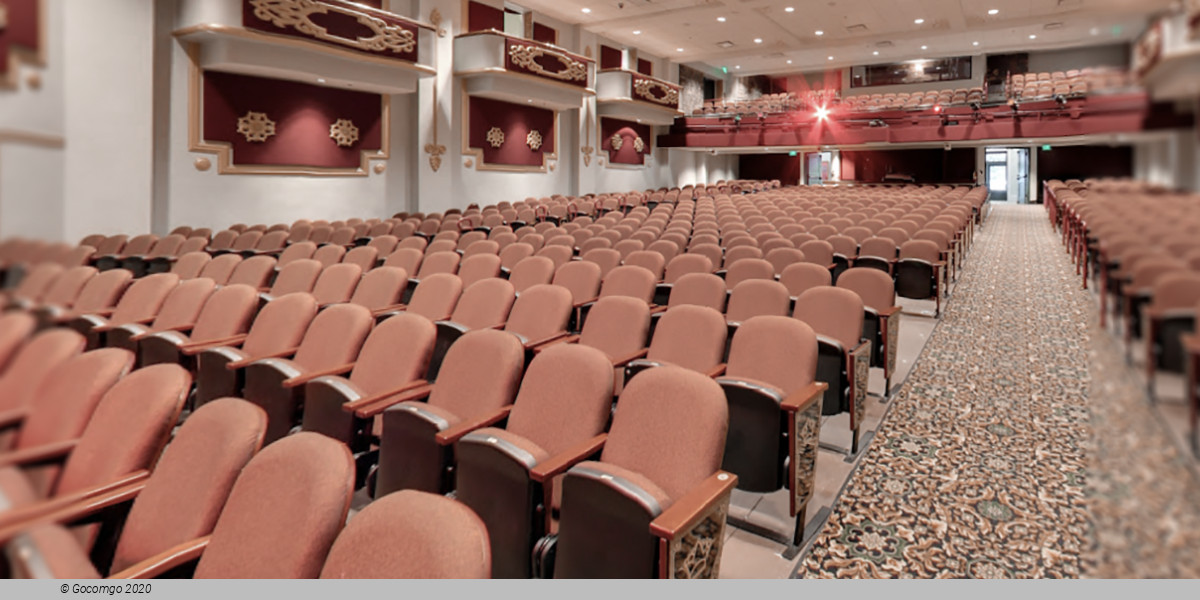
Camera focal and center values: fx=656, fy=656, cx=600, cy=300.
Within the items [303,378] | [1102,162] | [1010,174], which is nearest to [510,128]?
[303,378]

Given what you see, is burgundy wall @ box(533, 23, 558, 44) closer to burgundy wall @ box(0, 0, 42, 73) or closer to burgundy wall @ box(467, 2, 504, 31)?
burgundy wall @ box(467, 2, 504, 31)

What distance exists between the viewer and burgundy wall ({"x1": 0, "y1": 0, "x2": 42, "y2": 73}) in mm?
182

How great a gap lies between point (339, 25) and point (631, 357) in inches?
181

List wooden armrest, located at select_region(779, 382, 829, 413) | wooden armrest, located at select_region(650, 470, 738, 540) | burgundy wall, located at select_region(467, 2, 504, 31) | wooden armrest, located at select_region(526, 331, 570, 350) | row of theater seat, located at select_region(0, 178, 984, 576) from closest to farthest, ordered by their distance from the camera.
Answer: wooden armrest, located at select_region(650, 470, 738, 540)
row of theater seat, located at select_region(0, 178, 984, 576)
wooden armrest, located at select_region(779, 382, 829, 413)
wooden armrest, located at select_region(526, 331, 570, 350)
burgundy wall, located at select_region(467, 2, 504, 31)

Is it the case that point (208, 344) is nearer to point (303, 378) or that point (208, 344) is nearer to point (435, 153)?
point (303, 378)

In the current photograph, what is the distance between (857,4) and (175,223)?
8.37 metres

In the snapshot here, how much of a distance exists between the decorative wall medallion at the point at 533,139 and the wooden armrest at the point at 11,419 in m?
8.38

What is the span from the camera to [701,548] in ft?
3.37

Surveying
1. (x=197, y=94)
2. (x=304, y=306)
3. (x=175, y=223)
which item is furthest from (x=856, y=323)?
(x=197, y=94)

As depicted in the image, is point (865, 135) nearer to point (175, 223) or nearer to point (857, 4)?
point (857, 4)

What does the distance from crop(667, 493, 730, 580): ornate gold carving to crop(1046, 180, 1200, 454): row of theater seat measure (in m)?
0.74

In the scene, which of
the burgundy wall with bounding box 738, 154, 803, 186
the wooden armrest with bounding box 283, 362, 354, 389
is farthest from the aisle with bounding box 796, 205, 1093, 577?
the burgundy wall with bounding box 738, 154, 803, 186

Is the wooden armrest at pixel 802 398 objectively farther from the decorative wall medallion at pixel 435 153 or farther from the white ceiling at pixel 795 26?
the white ceiling at pixel 795 26

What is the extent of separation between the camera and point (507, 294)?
95.2 inches
